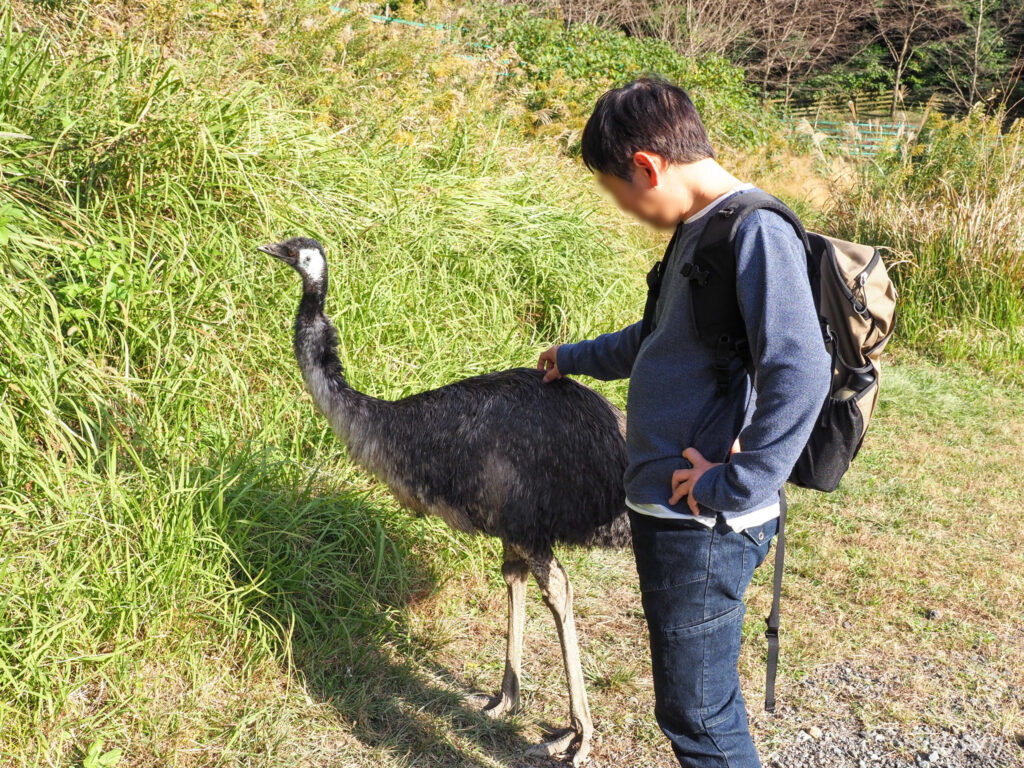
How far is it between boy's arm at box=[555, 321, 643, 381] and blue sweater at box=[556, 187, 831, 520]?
415mm

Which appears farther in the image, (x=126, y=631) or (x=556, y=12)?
(x=556, y=12)

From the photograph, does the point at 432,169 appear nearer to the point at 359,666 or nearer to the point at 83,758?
the point at 359,666

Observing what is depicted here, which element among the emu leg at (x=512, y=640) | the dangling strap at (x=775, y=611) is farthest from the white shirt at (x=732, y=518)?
the emu leg at (x=512, y=640)

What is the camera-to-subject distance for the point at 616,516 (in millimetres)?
3385

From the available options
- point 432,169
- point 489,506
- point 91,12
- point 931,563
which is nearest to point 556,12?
point 432,169

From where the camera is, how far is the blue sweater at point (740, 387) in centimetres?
196

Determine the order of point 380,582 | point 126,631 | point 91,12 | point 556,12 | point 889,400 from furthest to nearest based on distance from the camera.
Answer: point 556,12
point 889,400
point 91,12
point 380,582
point 126,631

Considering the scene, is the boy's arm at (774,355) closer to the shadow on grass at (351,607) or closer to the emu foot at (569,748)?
the emu foot at (569,748)

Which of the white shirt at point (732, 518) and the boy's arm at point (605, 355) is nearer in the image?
the white shirt at point (732, 518)

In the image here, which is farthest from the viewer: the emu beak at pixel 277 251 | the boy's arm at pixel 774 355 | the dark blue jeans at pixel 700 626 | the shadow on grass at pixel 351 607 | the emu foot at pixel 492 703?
the emu beak at pixel 277 251

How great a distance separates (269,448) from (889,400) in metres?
4.95

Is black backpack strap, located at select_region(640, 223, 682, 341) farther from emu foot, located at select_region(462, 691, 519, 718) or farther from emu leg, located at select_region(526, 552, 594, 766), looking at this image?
emu foot, located at select_region(462, 691, 519, 718)

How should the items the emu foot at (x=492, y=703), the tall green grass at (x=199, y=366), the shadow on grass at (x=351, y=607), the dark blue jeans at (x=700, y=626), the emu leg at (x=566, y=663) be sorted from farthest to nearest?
the emu foot at (x=492, y=703), the shadow on grass at (x=351, y=607), the emu leg at (x=566, y=663), the tall green grass at (x=199, y=366), the dark blue jeans at (x=700, y=626)

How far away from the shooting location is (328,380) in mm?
3369
